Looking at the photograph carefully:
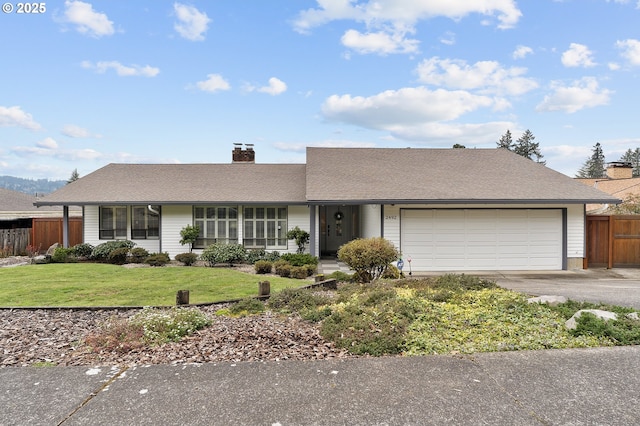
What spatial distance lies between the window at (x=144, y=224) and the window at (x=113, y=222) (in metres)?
0.37

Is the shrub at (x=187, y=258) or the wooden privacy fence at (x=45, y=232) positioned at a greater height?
the wooden privacy fence at (x=45, y=232)

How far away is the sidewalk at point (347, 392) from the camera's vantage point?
2.84 metres

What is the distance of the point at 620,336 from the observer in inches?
173

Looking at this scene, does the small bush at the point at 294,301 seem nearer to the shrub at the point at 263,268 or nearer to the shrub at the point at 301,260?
the shrub at the point at 263,268

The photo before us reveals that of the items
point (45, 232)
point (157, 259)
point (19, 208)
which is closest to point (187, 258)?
point (157, 259)

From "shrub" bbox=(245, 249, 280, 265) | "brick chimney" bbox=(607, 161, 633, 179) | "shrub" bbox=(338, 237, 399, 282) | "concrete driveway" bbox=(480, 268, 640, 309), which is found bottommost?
"concrete driveway" bbox=(480, 268, 640, 309)

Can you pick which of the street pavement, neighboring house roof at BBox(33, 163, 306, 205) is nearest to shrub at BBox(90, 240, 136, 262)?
neighboring house roof at BBox(33, 163, 306, 205)

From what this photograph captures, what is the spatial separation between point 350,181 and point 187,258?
6451 millimetres

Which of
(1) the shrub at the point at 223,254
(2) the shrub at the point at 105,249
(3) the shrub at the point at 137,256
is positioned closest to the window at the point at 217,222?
(1) the shrub at the point at 223,254

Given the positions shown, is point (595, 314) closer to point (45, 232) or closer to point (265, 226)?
point (265, 226)

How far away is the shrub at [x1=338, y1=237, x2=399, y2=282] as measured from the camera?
30.6ft

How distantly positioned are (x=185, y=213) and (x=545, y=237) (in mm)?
12949

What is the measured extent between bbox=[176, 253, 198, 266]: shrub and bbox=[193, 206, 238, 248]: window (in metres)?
1.15

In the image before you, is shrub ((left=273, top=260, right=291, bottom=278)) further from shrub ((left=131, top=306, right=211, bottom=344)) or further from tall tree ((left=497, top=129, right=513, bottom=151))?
tall tree ((left=497, top=129, right=513, bottom=151))
